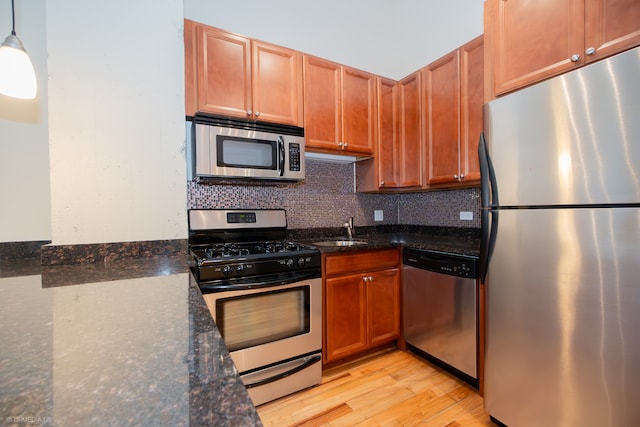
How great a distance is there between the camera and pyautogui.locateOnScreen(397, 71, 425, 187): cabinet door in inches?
93.0

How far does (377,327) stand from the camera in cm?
219

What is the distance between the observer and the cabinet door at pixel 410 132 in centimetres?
236

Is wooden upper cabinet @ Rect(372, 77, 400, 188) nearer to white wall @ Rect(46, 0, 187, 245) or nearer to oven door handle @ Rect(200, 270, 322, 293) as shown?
oven door handle @ Rect(200, 270, 322, 293)

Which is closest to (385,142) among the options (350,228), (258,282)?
(350,228)

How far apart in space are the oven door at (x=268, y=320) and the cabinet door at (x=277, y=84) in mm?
1211

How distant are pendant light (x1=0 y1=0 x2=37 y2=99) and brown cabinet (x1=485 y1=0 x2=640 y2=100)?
91.0 inches

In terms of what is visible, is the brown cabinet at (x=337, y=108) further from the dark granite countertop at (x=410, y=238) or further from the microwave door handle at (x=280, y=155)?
the dark granite countertop at (x=410, y=238)

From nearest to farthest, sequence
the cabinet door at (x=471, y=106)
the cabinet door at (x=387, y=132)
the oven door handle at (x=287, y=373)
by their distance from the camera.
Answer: the oven door handle at (x=287, y=373) < the cabinet door at (x=471, y=106) < the cabinet door at (x=387, y=132)

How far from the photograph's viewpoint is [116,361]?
18.8 inches

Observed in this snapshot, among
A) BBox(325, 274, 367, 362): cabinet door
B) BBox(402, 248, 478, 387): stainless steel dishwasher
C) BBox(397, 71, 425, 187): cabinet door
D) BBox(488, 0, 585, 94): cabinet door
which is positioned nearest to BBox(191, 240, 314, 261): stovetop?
BBox(325, 274, 367, 362): cabinet door

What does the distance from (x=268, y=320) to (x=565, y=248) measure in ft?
5.14

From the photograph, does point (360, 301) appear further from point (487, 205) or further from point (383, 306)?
point (487, 205)

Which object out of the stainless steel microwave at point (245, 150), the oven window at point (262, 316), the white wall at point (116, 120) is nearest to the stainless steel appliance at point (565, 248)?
the oven window at point (262, 316)

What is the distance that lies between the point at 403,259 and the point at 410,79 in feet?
5.13
